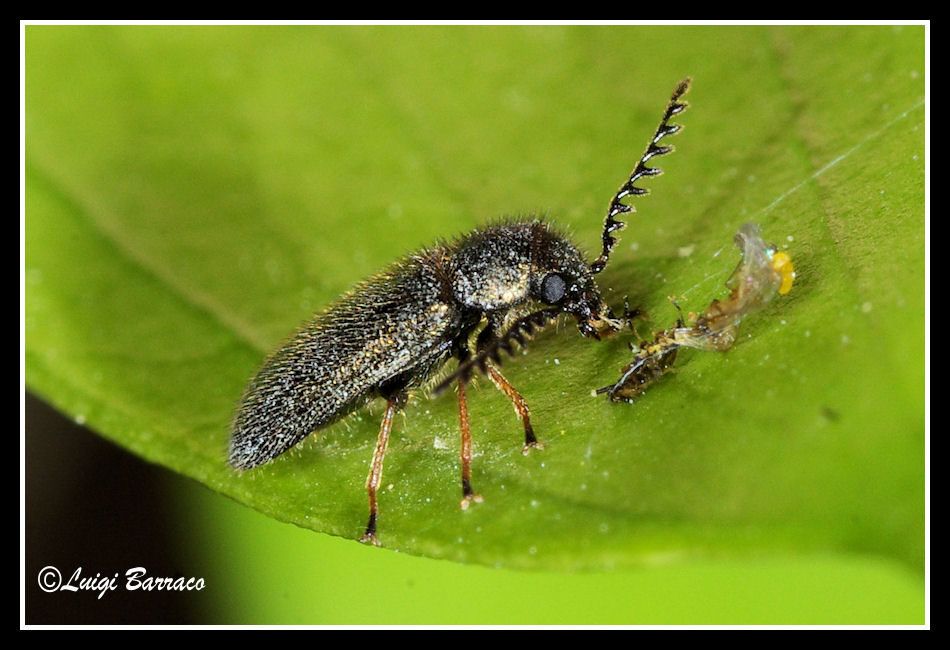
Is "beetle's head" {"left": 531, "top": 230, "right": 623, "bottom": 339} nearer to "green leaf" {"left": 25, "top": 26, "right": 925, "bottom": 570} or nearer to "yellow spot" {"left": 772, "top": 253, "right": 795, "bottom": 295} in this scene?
"green leaf" {"left": 25, "top": 26, "right": 925, "bottom": 570}

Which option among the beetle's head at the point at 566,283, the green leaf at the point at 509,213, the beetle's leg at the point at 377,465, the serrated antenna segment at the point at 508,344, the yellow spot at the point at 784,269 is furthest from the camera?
the beetle's head at the point at 566,283

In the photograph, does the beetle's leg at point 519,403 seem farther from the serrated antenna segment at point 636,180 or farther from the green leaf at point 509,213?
the serrated antenna segment at point 636,180

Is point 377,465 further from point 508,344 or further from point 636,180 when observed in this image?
point 636,180

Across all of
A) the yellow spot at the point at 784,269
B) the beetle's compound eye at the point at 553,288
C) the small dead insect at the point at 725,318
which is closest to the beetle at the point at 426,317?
the beetle's compound eye at the point at 553,288

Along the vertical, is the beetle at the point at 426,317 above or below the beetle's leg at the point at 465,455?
above

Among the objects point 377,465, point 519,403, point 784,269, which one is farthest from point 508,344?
point 784,269

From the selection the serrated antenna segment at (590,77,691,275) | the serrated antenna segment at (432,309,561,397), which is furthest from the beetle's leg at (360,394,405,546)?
the serrated antenna segment at (590,77,691,275)
